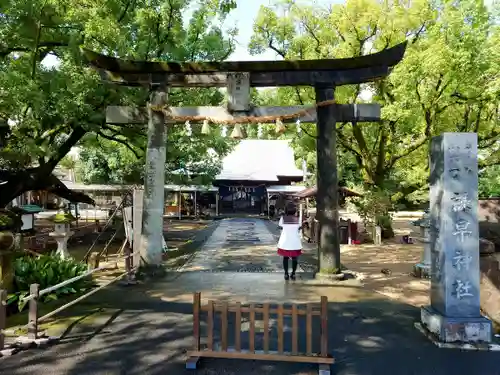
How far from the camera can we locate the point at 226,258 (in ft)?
43.9

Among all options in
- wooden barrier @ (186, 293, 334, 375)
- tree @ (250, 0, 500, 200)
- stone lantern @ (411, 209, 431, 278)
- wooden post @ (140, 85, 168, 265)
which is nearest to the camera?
wooden barrier @ (186, 293, 334, 375)

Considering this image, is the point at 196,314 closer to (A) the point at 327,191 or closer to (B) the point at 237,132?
(A) the point at 327,191

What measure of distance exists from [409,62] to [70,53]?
35.6ft

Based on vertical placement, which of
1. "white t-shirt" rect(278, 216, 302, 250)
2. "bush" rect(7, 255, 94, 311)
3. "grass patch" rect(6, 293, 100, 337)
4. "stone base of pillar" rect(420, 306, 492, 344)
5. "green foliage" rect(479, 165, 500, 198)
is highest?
"green foliage" rect(479, 165, 500, 198)

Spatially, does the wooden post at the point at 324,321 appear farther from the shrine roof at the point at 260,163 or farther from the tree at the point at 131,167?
the shrine roof at the point at 260,163

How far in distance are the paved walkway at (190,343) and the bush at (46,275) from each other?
76 centimetres

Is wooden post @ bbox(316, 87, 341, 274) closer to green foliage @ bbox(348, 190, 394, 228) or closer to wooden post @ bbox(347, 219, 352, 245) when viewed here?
green foliage @ bbox(348, 190, 394, 228)

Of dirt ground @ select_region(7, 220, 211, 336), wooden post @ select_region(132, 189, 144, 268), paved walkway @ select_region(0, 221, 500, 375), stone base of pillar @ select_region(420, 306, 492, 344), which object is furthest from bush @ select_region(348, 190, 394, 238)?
stone base of pillar @ select_region(420, 306, 492, 344)

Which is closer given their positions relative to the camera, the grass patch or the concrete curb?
the concrete curb

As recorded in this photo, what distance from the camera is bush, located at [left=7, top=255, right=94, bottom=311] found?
7.68 meters

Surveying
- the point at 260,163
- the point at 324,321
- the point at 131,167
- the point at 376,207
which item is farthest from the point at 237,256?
the point at 260,163

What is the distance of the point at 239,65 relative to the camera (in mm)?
9352

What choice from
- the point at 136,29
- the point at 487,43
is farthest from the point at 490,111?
the point at 136,29

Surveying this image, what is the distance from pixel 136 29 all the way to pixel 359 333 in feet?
36.0
